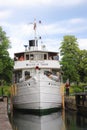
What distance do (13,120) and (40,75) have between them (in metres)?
4.96

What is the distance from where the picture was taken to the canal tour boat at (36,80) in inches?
1427

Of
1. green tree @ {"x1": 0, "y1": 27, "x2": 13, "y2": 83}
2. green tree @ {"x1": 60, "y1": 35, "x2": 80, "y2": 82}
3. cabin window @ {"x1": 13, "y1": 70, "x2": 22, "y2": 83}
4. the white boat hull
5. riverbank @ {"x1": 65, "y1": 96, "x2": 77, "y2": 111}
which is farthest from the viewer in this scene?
green tree @ {"x1": 60, "y1": 35, "x2": 80, "y2": 82}

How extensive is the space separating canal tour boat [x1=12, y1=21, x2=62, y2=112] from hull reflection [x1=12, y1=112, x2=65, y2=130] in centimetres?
134

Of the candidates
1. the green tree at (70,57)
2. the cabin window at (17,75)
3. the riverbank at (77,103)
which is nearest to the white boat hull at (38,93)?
the riverbank at (77,103)

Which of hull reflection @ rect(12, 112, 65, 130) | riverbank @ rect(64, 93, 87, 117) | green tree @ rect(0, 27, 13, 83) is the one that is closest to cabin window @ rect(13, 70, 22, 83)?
hull reflection @ rect(12, 112, 65, 130)

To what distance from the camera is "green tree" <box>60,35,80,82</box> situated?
6375 cm

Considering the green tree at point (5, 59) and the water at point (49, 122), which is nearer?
the water at point (49, 122)

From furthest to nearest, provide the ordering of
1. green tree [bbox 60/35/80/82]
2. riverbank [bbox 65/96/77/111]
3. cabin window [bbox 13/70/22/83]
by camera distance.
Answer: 1. green tree [bbox 60/35/80/82]
2. riverbank [bbox 65/96/77/111]
3. cabin window [bbox 13/70/22/83]

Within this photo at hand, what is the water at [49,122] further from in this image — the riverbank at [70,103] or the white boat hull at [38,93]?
the riverbank at [70,103]

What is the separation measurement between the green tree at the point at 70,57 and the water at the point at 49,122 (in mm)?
26228

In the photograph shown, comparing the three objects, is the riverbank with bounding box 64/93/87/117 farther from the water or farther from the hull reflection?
the hull reflection

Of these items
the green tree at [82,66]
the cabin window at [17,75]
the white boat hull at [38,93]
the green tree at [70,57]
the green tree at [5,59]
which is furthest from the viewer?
the green tree at [82,66]

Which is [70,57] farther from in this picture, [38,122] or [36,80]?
[38,122]

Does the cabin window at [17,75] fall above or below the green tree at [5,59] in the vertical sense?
below
